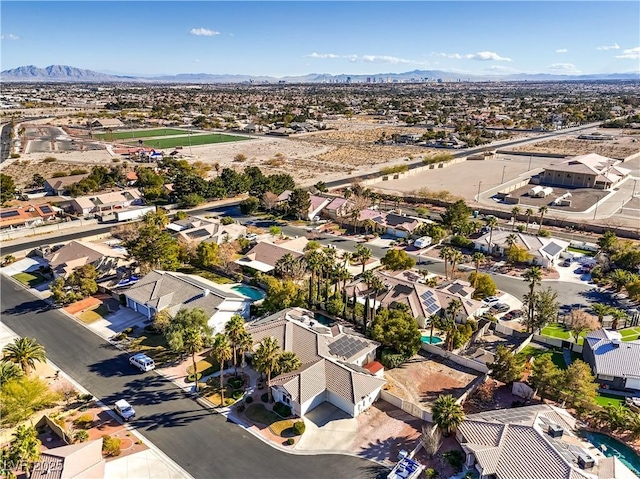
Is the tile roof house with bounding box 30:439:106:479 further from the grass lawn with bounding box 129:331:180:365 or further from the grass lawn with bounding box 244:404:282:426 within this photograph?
the grass lawn with bounding box 129:331:180:365

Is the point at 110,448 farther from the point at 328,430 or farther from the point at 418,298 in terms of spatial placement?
the point at 418,298

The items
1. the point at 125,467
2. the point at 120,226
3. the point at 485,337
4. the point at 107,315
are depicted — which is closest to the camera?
the point at 125,467

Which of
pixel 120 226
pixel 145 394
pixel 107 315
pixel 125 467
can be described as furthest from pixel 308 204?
pixel 125 467

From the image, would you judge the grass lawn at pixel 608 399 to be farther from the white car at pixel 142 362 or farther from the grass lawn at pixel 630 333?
the white car at pixel 142 362

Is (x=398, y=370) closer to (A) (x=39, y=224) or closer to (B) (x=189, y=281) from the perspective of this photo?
(B) (x=189, y=281)

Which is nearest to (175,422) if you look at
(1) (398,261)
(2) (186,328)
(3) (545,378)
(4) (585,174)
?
(2) (186,328)

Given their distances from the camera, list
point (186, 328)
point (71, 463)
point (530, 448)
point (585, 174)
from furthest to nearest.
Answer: point (585, 174), point (186, 328), point (530, 448), point (71, 463)
